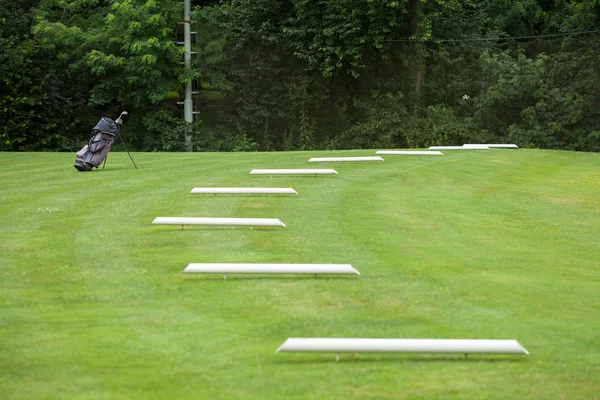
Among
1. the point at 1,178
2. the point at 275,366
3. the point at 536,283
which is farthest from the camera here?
the point at 1,178

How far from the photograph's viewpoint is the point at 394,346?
18.8 feet

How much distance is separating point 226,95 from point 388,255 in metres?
20.1

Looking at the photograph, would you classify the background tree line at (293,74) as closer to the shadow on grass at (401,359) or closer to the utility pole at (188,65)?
the utility pole at (188,65)

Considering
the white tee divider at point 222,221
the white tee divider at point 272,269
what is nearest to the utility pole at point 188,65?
the white tee divider at point 222,221

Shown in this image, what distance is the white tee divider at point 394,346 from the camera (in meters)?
5.69

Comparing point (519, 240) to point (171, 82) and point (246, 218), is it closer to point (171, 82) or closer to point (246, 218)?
point (246, 218)

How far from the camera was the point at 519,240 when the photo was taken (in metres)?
10.4

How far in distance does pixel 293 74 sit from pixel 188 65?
10.6 ft

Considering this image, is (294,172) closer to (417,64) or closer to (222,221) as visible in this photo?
(222,221)

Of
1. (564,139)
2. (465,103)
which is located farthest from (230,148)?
(564,139)

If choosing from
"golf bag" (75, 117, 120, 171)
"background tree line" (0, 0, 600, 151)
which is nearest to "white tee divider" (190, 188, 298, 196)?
"golf bag" (75, 117, 120, 171)

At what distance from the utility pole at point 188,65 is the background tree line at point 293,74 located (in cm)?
24

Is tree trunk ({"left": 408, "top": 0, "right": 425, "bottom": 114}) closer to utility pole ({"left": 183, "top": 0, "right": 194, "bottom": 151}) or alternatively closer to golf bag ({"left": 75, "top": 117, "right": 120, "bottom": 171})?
utility pole ({"left": 183, "top": 0, "right": 194, "bottom": 151})

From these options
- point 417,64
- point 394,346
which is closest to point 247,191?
point 394,346
